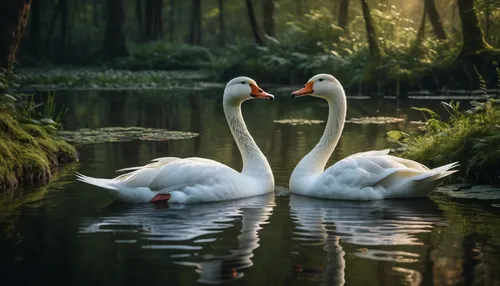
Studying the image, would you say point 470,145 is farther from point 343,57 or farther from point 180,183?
point 343,57

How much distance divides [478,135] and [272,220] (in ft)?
11.0

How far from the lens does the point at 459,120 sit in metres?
11.1

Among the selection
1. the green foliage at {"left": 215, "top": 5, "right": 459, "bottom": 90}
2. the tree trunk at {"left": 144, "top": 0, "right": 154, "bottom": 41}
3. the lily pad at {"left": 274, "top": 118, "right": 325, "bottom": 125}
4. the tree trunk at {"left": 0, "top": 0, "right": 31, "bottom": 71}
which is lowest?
the lily pad at {"left": 274, "top": 118, "right": 325, "bottom": 125}

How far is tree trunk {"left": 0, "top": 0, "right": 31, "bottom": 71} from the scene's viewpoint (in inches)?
552

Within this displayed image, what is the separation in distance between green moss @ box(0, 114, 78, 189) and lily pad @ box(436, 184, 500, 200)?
4.90 metres

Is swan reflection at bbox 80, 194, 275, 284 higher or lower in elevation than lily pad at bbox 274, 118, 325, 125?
lower

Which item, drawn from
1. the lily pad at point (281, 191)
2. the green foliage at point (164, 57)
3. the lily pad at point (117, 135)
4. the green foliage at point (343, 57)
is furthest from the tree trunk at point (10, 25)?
the green foliage at point (164, 57)

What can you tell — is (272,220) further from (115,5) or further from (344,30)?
(115,5)

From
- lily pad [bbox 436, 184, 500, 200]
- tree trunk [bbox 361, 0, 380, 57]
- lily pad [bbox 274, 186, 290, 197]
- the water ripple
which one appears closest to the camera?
the water ripple

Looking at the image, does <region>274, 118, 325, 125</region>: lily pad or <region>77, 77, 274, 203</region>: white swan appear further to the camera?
<region>274, 118, 325, 125</region>: lily pad

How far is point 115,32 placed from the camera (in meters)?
45.4

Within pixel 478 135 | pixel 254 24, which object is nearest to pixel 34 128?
pixel 478 135

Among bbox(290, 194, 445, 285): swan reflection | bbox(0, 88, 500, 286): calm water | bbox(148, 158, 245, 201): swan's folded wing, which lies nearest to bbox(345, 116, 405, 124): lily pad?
bbox(0, 88, 500, 286): calm water

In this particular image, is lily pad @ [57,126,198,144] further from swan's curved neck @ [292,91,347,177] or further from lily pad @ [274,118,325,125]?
swan's curved neck @ [292,91,347,177]
